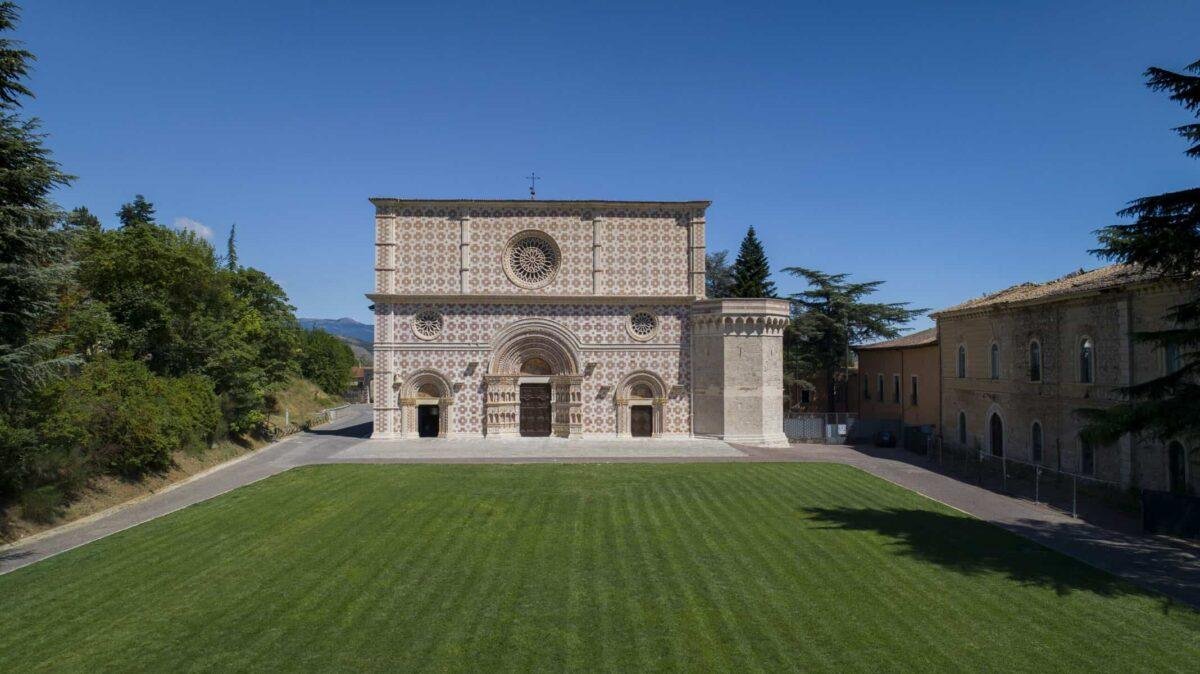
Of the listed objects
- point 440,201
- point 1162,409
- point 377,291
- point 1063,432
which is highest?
point 440,201

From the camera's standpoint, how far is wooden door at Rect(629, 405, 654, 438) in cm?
3225

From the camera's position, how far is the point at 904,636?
966cm

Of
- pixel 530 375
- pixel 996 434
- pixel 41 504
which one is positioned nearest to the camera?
pixel 41 504

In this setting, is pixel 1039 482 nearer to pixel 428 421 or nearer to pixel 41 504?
pixel 428 421

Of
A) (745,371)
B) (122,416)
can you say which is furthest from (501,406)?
(122,416)

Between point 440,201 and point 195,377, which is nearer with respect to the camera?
point 195,377

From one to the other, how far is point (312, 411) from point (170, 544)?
3258cm

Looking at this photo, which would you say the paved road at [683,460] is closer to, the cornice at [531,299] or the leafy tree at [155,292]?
the leafy tree at [155,292]

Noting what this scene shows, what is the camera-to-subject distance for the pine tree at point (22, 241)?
38.2 feet

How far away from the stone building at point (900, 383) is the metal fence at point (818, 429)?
1.14 meters

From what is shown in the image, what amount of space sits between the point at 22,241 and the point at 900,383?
120 ft

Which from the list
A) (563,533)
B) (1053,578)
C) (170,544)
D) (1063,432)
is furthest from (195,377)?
(1063,432)

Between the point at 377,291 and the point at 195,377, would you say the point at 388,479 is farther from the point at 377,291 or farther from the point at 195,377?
the point at 377,291

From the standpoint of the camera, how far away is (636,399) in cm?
3222
